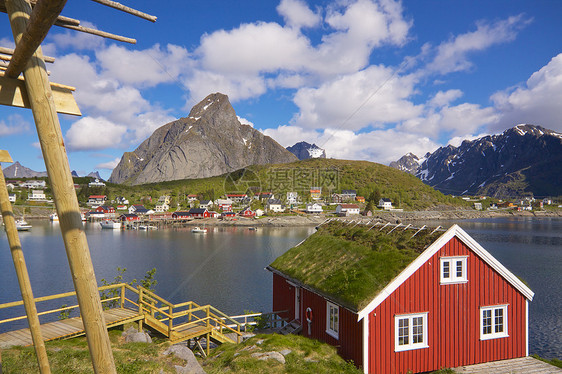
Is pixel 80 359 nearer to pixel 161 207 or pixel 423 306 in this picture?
pixel 423 306

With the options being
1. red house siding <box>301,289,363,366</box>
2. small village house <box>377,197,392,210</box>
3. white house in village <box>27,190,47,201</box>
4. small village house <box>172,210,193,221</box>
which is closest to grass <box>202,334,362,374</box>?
red house siding <box>301,289,363,366</box>

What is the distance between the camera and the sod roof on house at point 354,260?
15.7 metres

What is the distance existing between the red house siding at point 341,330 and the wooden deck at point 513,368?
15.9 ft

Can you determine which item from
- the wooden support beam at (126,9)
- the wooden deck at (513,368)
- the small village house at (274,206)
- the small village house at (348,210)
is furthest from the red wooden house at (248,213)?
the wooden support beam at (126,9)

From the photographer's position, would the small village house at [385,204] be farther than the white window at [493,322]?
Yes

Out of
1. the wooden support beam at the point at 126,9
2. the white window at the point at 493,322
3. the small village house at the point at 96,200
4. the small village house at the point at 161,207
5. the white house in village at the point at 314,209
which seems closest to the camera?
the wooden support beam at the point at 126,9

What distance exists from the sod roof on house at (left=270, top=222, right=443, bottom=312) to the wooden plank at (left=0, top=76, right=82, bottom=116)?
13.2 metres

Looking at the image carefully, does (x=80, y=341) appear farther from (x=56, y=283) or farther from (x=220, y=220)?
(x=220, y=220)

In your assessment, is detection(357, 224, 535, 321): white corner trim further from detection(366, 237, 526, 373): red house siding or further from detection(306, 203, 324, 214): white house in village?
detection(306, 203, 324, 214): white house in village

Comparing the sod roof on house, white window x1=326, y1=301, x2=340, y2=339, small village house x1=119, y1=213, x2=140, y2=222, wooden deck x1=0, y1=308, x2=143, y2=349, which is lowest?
small village house x1=119, y1=213, x2=140, y2=222

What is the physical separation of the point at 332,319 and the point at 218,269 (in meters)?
37.3

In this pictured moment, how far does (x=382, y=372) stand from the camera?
15.0 m

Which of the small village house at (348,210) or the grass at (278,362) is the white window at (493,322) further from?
the small village house at (348,210)

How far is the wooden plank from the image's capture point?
4363mm
